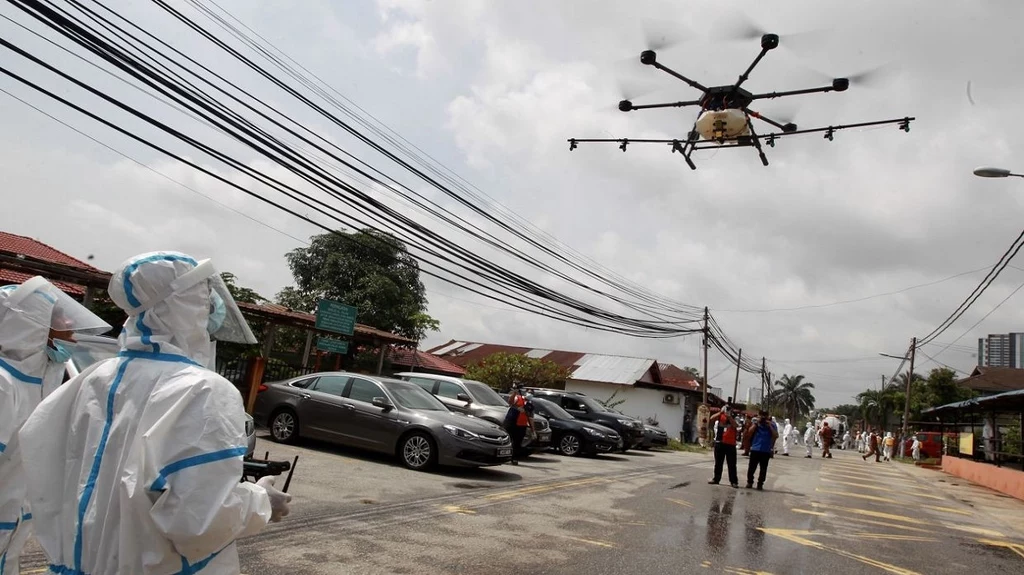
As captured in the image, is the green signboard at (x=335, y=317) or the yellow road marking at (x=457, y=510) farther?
the green signboard at (x=335, y=317)

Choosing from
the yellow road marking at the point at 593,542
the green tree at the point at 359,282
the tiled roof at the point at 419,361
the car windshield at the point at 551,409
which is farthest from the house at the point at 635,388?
the yellow road marking at the point at 593,542

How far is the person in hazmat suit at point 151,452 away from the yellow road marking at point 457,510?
5.38 meters

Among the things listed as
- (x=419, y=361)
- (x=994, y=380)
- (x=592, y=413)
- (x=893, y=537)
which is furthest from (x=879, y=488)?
(x=994, y=380)

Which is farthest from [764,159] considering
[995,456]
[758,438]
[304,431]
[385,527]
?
[995,456]

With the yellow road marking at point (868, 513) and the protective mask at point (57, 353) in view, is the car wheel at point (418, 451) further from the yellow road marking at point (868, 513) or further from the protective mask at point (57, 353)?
the protective mask at point (57, 353)

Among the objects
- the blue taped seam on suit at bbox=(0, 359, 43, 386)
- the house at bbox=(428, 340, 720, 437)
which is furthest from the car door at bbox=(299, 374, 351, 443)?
the house at bbox=(428, 340, 720, 437)

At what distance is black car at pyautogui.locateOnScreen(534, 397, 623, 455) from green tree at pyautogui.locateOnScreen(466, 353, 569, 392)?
926 centimetres

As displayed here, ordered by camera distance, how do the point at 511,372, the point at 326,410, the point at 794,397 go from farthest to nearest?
the point at 794,397
the point at 511,372
the point at 326,410

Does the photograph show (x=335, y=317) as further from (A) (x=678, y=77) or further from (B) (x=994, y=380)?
(B) (x=994, y=380)

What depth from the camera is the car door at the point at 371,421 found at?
10.5 metres

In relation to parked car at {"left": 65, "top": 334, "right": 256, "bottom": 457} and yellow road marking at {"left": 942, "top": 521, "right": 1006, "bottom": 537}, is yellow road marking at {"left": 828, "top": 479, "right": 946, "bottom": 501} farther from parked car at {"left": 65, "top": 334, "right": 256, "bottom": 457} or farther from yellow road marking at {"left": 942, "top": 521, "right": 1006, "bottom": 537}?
parked car at {"left": 65, "top": 334, "right": 256, "bottom": 457}

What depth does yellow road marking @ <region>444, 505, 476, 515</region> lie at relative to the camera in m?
7.29

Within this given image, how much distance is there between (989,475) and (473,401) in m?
15.3

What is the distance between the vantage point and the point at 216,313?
241 cm
